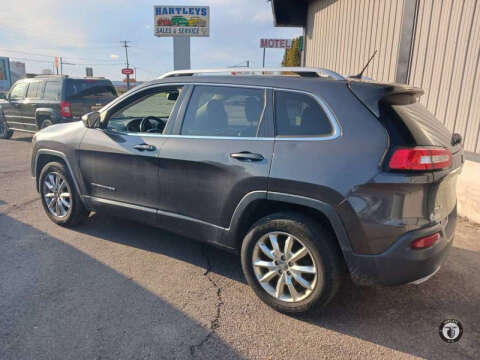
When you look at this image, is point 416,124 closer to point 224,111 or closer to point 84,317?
point 224,111

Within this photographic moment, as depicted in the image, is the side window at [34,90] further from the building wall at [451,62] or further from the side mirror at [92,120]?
the building wall at [451,62]

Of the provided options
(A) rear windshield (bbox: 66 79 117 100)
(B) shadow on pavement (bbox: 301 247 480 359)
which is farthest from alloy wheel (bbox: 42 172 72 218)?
(A) rear windshield (bbox: 66 79 117 100)

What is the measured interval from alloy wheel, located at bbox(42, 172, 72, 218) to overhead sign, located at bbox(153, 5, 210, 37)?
23.0 meters

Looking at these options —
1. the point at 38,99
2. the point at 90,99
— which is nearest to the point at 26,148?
the point at 38,99

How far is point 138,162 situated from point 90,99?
7.22 m

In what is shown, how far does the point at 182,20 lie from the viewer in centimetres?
2598

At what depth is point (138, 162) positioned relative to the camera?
3713 mm

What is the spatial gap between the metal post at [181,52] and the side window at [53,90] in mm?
14509

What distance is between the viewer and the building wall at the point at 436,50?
500 cm

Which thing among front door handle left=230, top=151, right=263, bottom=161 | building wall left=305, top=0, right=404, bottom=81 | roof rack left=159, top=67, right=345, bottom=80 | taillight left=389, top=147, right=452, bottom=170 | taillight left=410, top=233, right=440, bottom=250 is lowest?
taillight left=410, top=233, right=440, bottom=250

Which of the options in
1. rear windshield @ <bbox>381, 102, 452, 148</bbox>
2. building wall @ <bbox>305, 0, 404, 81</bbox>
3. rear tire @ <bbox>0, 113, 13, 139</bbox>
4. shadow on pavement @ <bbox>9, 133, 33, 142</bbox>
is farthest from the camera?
shadow on pavement @ <bbox>9, 133, 33, 142</bbox>

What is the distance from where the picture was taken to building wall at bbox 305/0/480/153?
5.00m

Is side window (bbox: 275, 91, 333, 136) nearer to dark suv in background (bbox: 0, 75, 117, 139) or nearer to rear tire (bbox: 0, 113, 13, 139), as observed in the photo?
dark suv in background (bbox: 0, 75, 117, 139)

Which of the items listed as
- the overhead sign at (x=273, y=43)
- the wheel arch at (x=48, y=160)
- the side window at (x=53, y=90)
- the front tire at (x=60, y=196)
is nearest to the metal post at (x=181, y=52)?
the overhead sign at (x=273, y=43)
